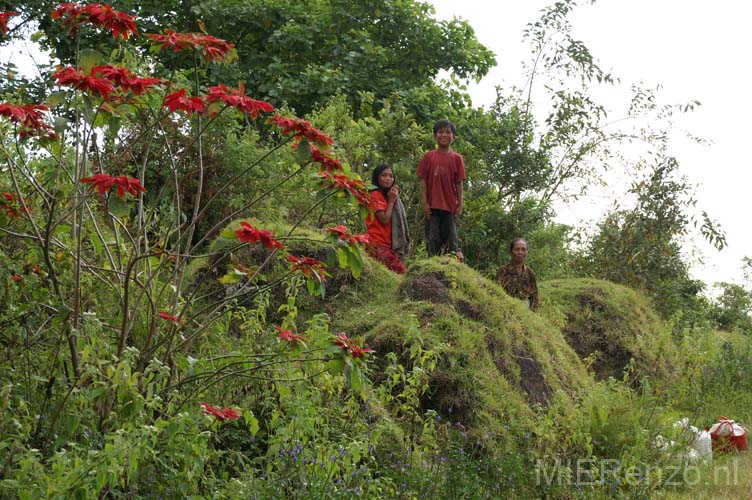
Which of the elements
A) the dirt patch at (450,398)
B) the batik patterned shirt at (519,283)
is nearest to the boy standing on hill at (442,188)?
the batik patterned shirt at (519,283)

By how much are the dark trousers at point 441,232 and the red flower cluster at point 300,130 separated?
5439 mm

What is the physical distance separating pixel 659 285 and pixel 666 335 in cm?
471

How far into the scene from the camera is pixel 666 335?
9.44 metres

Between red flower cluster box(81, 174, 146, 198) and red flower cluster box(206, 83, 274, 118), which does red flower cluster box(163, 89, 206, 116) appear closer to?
red flower cluster box(206, 83, 274, 118)

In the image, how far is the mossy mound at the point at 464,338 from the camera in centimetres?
673

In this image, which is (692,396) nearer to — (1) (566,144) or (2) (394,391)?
(2) (394,391)

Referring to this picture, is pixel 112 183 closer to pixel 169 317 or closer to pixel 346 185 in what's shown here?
pixel 169 317

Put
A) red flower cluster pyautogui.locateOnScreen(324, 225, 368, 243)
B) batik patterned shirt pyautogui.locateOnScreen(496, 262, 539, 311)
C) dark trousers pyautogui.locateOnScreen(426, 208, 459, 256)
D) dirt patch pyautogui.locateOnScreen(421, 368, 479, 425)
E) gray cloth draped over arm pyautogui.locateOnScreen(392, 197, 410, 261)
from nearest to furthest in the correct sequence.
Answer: red flower cluster pyautogui.locateOnScreen(324, 225, 368, 243) → dirt patch pyautogui.locateOnScreen(421, 368, 479, 425) → gray cloth draped over arm pyautogui.locateOnScreen(392, 197, 410, 261) → batik patterned shirt pyautogui.locateOnScreen(496, 262, 539, 311) → dark trousers pyautogui.locateOnScreen(426, 208, 459, 256)

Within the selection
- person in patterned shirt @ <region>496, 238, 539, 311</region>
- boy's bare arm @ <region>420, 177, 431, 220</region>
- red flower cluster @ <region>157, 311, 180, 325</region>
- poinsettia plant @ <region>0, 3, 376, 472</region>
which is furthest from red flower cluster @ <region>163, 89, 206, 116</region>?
person in patterned shirt @ <region>496, 238, 539, 311</region>

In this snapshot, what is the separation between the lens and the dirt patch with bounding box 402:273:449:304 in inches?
301

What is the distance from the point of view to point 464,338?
7.14 meters

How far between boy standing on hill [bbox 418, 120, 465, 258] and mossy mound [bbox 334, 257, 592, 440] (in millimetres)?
1389

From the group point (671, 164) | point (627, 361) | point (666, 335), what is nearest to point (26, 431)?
point (666, 335)

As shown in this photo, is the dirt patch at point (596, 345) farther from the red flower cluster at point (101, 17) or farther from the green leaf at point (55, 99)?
the green leaf at point (55, 99)
